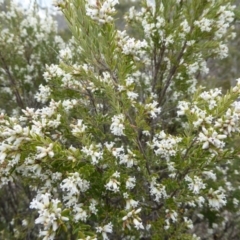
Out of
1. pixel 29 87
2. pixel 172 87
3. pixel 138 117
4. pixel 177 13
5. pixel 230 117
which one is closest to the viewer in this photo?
pixel 230 117

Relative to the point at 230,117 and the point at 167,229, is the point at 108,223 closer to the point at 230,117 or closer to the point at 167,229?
the point at 167,229

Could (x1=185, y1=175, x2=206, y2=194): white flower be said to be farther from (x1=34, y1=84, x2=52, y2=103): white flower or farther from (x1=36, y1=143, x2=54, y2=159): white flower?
(x1=34, y1=84, x2=52, y2=103): white flower

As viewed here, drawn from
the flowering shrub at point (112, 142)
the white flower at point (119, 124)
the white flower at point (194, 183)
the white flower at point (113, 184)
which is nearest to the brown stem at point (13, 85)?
the flowering shrub at point (112, 142)

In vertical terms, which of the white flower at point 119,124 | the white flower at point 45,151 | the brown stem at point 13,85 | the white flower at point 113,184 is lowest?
the white flower at point 113,184

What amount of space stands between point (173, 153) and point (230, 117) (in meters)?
0.70

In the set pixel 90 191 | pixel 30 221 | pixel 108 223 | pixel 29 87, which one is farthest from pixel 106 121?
pixel 29 87

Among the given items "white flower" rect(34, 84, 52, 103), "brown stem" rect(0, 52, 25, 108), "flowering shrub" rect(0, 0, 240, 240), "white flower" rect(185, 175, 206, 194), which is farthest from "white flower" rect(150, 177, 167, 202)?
"brown stem" rect(0, 52, 25, 108)

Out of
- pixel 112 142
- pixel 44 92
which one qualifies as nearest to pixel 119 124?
pixel 112 142

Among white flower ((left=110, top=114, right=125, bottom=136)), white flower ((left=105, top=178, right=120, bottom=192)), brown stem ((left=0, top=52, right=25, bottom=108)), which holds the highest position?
brown stem ((left=0, top=52, right=25, bottom=108))

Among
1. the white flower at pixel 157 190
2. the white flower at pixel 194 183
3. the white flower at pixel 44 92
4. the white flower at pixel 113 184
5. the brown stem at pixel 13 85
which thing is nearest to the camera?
the white flower at pixel 113 184

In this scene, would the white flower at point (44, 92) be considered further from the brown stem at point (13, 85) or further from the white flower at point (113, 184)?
the brown stem at point (13, 85)

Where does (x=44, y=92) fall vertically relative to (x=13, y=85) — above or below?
below

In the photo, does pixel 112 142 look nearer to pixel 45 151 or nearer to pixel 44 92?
pixel 45 151

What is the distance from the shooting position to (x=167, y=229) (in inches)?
119
